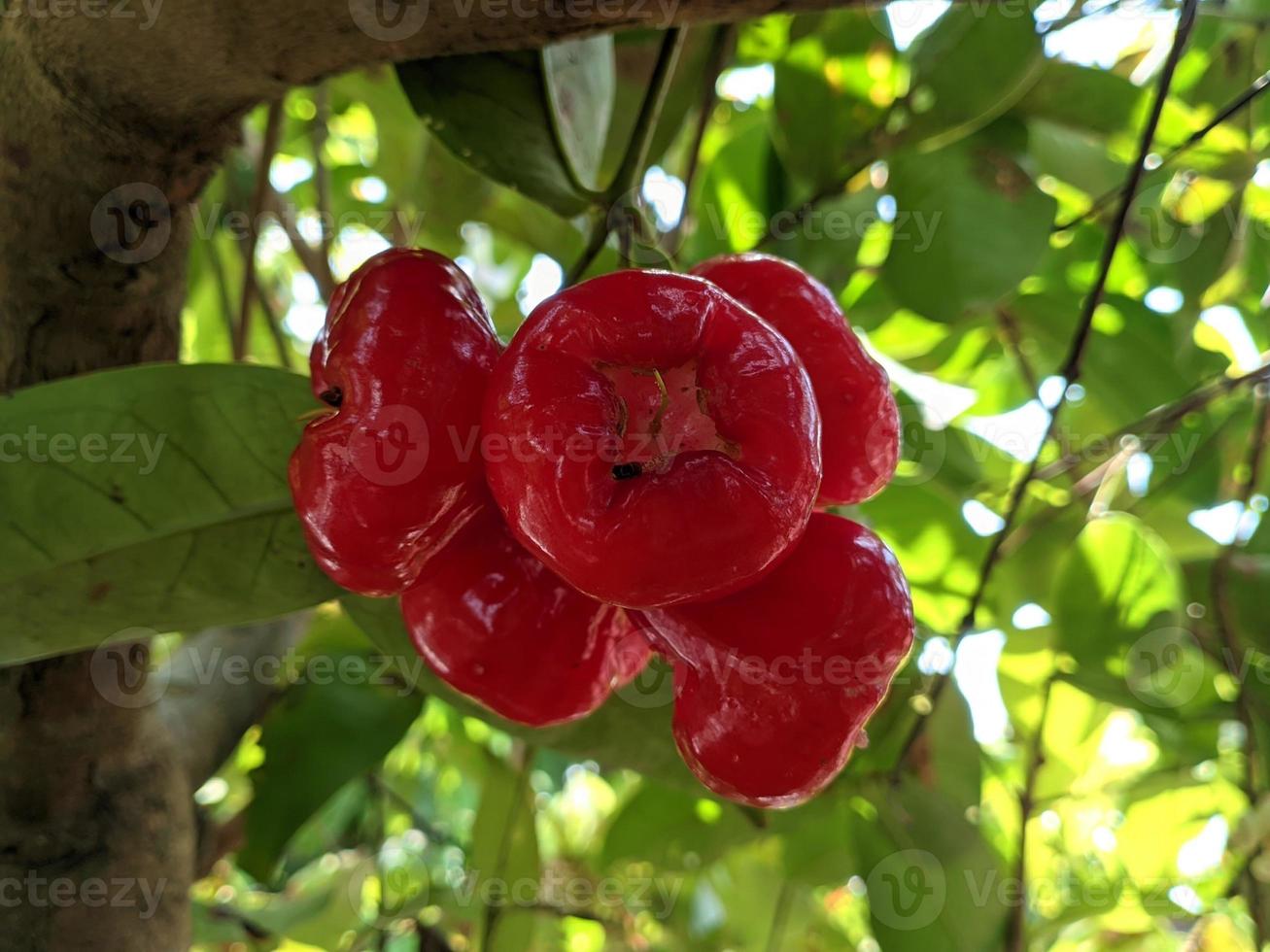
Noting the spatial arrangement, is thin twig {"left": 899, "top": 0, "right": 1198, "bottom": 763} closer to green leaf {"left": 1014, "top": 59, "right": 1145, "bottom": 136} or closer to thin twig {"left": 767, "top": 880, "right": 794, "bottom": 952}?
green leaf {"left": 1014, "top": 59, "right": 1145, "bottom": 136}

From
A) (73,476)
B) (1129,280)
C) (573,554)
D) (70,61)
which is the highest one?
(70,61)

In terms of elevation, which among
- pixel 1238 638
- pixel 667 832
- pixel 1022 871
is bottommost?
pixel 667 832

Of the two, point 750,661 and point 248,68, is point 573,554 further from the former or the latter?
point 248,68

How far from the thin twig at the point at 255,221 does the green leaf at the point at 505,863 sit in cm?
66

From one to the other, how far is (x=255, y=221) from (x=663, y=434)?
2.68 feet

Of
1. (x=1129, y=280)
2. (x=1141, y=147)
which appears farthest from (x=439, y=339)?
(x=1129, y=280)

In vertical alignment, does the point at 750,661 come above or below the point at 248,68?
below

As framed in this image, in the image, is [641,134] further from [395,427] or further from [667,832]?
[667,832]

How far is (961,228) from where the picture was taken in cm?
105

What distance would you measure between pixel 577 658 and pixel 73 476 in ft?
1.23

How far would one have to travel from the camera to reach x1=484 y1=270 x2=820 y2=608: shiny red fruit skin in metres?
0.47

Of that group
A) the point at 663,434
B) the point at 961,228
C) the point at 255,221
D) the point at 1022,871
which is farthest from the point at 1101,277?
the point at 255,221

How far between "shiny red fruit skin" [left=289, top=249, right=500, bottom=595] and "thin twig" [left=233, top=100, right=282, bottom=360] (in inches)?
21.6

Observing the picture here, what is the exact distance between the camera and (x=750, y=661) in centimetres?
55
